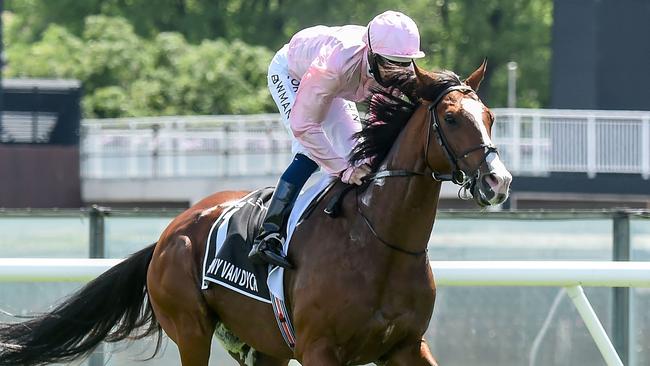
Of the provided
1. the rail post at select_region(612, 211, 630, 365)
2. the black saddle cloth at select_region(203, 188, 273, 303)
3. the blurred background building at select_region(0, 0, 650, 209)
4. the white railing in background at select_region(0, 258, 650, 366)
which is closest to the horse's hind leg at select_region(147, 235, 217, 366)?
the black saddle cloth at select_region(203, 188, 273, 303)

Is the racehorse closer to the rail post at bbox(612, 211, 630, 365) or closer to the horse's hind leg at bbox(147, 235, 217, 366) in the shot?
the horse's hind leg at bbox(147, 235, 217, 366)

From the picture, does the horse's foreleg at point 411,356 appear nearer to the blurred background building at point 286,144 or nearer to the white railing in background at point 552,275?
the white railing in background at point 552,275

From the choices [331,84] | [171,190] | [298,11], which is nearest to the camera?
[331,84]

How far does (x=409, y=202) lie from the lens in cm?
464

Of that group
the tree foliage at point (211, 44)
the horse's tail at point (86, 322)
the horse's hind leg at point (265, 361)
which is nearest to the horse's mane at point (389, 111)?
the horse's hind leg at point (265, 361)

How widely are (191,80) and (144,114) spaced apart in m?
1.40

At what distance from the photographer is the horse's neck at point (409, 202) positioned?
4621 mm

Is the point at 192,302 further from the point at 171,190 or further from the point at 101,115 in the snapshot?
the point at 101,115

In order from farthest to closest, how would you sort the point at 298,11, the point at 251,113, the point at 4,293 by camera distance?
the point at 298,11
the point at 251,113
the point at 4,293

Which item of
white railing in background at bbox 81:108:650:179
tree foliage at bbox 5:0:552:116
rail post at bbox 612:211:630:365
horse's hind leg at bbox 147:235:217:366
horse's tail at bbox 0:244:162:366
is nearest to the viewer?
horse's hind leg at bbox 147:235:217:366

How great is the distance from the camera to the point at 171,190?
64.1 ft

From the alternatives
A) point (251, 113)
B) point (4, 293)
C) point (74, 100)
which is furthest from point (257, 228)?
point (251, 113)

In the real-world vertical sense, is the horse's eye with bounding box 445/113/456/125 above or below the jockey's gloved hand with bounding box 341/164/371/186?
above

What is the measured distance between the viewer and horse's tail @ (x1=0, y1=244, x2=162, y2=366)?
5613 mm
